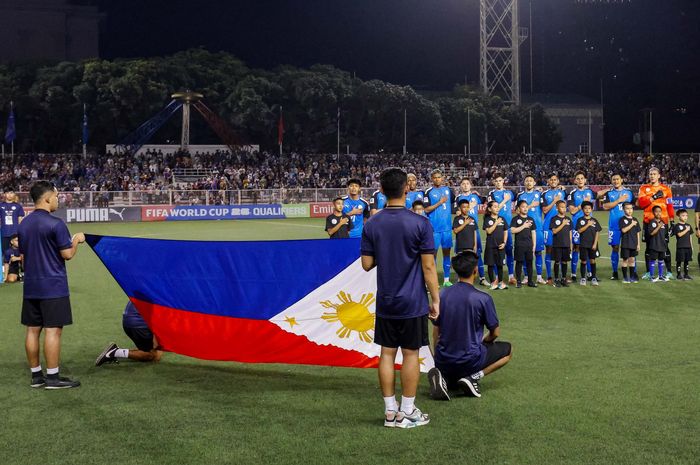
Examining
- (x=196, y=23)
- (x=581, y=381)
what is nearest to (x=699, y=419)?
(x=581, y=381)

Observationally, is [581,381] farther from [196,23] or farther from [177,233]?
[196,23]

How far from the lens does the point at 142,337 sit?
8.03m

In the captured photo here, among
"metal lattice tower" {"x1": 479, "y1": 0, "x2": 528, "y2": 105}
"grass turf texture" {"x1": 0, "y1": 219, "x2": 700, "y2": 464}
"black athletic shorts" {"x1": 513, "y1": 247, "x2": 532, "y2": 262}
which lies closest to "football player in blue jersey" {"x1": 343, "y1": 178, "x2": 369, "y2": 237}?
"black athletic shorts" {"x1": 513, "y1": 247, "x2": 532, "y2": 262}

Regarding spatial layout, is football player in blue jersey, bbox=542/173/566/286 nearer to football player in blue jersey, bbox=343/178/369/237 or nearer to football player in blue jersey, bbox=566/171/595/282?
football player in blue jersey, bbox=566/171/595/282

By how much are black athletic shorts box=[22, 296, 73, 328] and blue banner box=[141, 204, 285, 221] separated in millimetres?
28532

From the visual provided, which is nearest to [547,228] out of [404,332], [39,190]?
[404,332]

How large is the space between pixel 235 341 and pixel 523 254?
7.45 metres

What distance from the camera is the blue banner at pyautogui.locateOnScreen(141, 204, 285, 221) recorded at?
35188 mm

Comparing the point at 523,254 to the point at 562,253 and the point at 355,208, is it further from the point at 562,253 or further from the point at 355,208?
the point at 355,208

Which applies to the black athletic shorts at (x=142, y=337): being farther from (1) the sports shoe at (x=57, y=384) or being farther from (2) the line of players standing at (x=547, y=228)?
(2) the line of players standing at (x=547, y=228)

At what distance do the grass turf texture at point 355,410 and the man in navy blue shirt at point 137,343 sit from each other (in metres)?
0.16

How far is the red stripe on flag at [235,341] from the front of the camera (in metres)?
7.43

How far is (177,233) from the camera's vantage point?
27.5 metres

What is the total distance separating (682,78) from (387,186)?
237 ft
